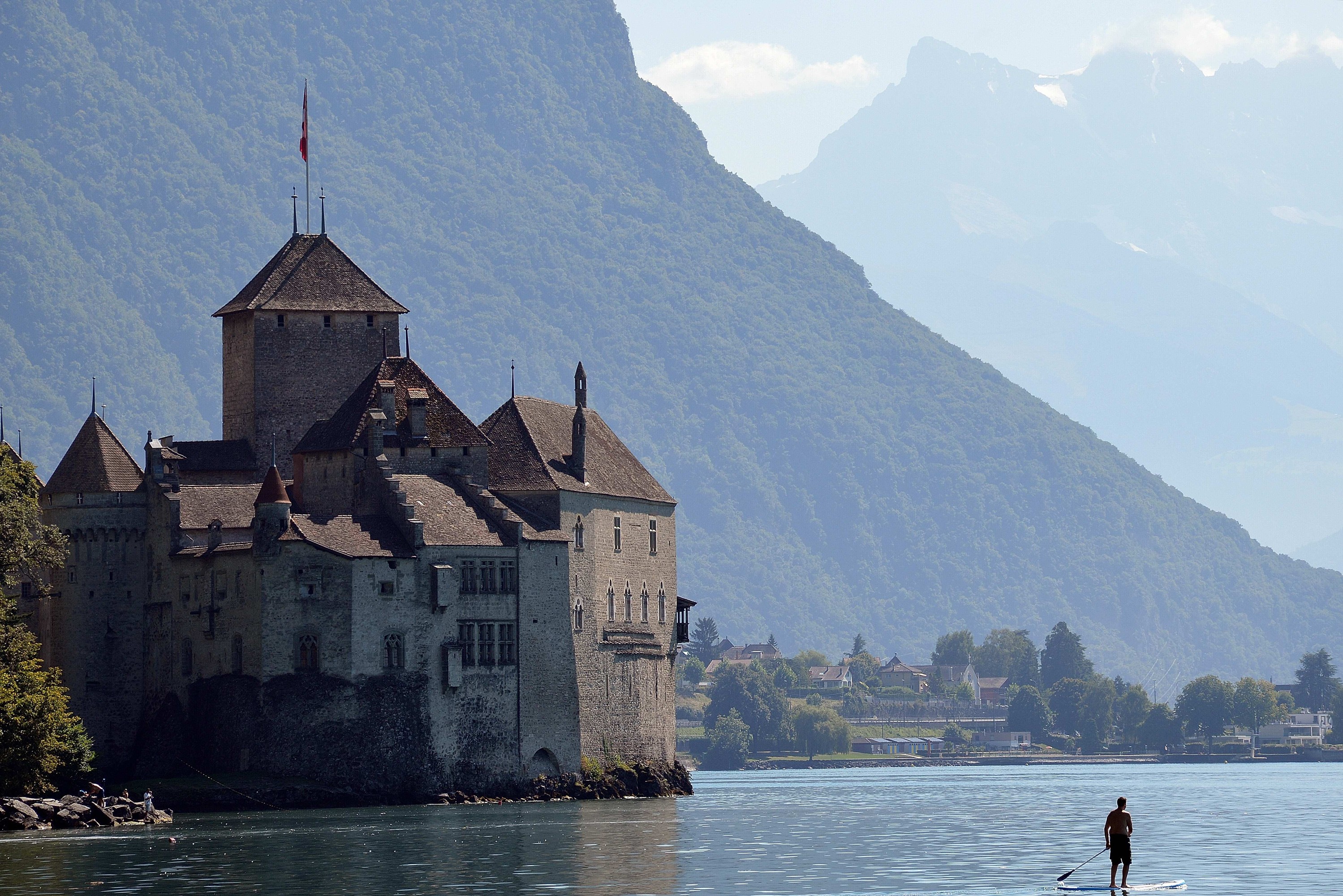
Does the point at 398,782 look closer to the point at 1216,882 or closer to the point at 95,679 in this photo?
the point at 95,679

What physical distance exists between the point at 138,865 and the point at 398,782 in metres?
35.4

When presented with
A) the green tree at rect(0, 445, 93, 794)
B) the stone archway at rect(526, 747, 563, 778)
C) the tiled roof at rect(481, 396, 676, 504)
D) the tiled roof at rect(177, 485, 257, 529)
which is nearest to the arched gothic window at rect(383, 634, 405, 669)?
the stone archway at rect(526, 747, 563, 778)

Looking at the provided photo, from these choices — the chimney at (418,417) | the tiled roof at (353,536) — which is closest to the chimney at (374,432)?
the chimney at (418,417)

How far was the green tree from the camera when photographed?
102125mm

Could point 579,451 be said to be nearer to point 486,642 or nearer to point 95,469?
point 486,642

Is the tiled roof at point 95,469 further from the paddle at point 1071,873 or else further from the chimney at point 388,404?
the paddle at point 1071,873

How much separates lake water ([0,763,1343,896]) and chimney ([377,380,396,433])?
19889 mm

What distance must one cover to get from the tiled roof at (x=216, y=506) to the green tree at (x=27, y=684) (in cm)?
797

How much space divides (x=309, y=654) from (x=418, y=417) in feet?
48.2

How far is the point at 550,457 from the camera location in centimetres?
12975

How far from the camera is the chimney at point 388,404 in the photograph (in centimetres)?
12350

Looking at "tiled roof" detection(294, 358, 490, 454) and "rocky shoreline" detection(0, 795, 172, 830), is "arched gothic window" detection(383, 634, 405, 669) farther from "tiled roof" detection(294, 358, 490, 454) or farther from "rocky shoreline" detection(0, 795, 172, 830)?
"rocky shoreline" detection(0, 795, 172, 830)

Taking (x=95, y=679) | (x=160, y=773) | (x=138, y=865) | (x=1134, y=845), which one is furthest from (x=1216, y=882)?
(x=95, y=679)

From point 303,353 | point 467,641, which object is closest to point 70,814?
point 467,641
